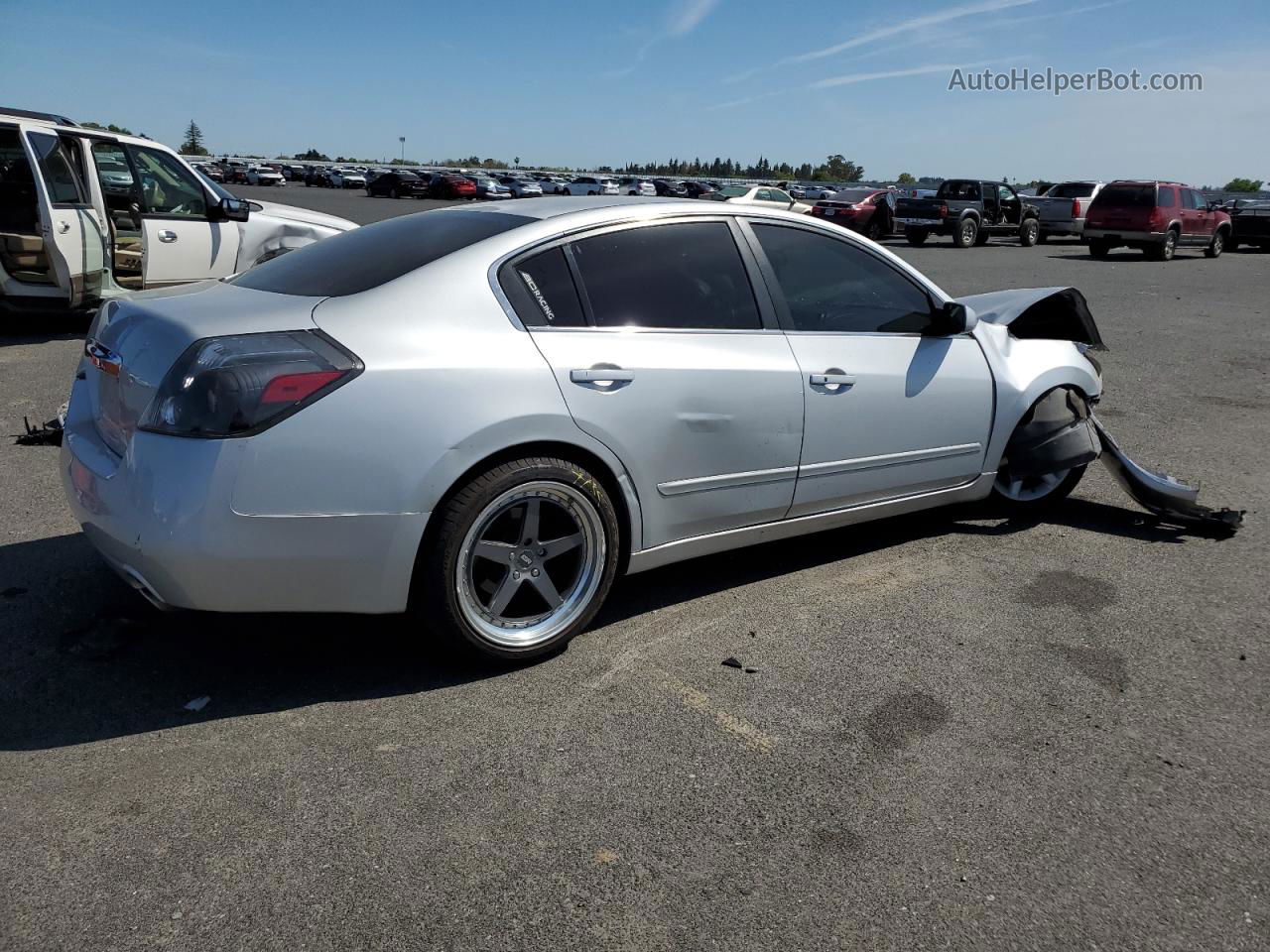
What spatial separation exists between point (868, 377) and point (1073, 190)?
3068cm

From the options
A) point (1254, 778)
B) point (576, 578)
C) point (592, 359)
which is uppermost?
point (592, 359)

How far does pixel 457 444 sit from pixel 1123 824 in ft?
A: 7.03

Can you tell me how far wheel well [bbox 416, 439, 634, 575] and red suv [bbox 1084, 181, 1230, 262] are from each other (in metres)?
25.1

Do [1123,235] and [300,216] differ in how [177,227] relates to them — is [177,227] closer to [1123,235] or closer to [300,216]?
[300,216]

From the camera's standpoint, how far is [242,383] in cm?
297

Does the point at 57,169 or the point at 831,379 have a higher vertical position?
the point at 57,169

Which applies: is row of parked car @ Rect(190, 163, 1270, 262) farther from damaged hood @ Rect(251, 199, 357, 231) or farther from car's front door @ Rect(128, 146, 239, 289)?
car's front door @ Rect(128, 146, 239, 289)

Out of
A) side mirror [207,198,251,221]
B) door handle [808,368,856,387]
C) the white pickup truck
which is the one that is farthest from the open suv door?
the white pickup truck

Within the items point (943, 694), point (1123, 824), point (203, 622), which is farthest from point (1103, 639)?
point (203, 622)

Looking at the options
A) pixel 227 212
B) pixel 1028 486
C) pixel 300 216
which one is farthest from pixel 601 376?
pixel 300 216

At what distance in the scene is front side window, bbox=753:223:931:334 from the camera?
4.20 meters

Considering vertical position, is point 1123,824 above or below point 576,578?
below

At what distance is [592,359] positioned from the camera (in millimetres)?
3494

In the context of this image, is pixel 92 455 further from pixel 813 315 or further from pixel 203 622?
pixel 813 315
